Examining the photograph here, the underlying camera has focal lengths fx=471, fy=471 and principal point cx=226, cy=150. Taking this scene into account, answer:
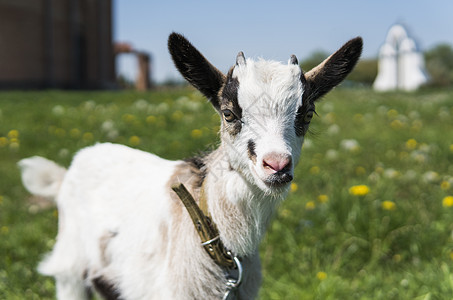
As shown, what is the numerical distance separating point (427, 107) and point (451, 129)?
1.95 meters

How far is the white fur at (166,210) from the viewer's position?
6.05 ft

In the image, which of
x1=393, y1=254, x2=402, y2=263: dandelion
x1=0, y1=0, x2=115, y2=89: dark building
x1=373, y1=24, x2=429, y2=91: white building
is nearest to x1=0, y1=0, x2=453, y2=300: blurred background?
x1=393, y1=254, x2=402, y2=263: dandelion

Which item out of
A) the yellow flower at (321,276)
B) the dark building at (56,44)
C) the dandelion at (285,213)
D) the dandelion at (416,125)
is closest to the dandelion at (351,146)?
the dandelion at (416,125)

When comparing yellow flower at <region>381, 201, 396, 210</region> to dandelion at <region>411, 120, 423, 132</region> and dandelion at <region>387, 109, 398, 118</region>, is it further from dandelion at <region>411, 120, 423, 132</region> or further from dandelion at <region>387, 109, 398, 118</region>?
dandelion at <region>387, 109, 398, 118</region>

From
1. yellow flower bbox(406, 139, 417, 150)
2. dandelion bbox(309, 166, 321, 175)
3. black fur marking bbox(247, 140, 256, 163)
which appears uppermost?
black fur marking bbox(247, 140, 256, 163)

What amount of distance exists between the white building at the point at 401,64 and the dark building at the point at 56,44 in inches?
594

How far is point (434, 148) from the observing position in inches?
235

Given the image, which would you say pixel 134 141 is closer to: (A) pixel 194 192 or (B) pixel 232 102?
(A) pixel 194 192

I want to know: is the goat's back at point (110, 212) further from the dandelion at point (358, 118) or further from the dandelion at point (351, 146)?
the dandelion at point (358, 118)

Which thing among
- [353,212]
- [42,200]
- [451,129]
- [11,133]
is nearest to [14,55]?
[11,133]

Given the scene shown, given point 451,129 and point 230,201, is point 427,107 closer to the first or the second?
point 451,129

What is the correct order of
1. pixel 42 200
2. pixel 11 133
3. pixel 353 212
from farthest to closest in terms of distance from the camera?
pixel 11 133
pixel 42 200
pixel 353 212

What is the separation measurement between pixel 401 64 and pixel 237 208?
2814 centimetres

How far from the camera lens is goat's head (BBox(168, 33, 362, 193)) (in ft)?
5.77
